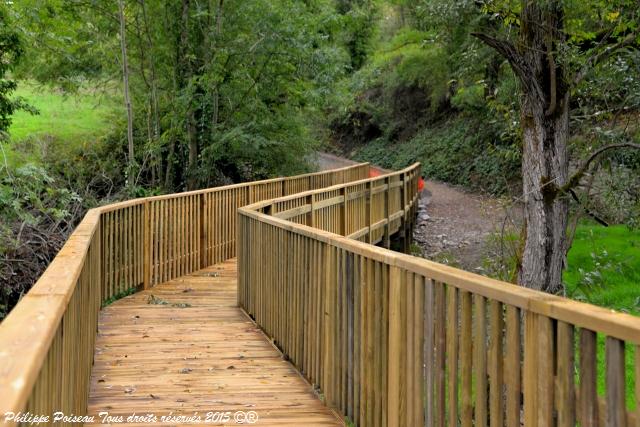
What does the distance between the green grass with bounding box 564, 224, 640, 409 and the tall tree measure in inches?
50.9

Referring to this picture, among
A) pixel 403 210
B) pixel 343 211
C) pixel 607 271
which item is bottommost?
pixel 607 271

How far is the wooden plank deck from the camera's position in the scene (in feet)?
14.4

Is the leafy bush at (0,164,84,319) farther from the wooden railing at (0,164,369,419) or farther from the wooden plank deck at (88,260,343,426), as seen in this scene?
the wooden plank deck at (88,260,343,426)

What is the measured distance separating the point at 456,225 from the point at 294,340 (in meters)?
15.6

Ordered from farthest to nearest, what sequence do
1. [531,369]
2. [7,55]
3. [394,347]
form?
[7,55] → [394,347] → [531,369]

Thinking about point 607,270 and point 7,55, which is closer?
point 7,55

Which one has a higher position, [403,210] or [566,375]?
[566,375]

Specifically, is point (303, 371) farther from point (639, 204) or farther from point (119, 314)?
point (639, 204)

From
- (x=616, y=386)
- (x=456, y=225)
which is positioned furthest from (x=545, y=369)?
(x=456, y=225)

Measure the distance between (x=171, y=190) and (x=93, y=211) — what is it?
10.3 metres

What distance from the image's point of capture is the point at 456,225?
20.4 metres

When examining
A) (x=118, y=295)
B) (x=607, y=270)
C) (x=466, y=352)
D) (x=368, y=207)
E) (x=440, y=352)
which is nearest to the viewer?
(x=466, y=352)

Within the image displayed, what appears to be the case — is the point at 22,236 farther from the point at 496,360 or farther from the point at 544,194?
the point at 496,360

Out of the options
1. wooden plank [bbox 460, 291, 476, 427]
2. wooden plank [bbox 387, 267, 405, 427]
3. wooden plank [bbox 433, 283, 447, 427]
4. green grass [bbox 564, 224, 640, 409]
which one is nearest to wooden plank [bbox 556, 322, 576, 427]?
wooden plank [bbox 460, 291, 476, 427]
